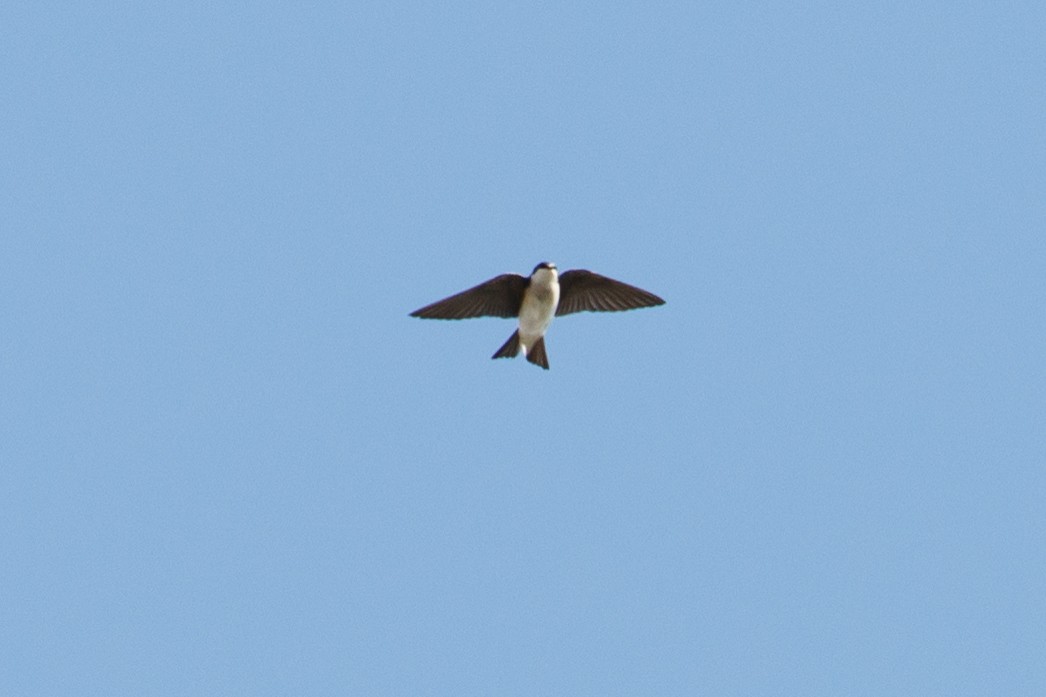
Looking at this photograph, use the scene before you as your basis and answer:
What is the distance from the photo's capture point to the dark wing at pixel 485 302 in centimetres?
2559

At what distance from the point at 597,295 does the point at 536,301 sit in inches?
37.9

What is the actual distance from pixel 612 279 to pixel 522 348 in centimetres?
129

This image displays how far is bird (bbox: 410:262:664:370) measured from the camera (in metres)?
25.6

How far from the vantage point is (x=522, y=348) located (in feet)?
85.5

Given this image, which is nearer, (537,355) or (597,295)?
(537,355)

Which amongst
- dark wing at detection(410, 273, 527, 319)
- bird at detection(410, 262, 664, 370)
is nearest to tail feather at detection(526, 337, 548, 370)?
bird at detection(410, 262, 664, 370)

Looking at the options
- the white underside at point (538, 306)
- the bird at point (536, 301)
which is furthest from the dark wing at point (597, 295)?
the white underside at point (538, 306)

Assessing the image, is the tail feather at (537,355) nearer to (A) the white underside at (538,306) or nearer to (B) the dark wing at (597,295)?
(A) the white underside at (538,306)

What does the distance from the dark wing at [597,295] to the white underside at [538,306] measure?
10.0 inches

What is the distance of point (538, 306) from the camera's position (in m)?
25.7

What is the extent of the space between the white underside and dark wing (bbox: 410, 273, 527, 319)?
14 cm

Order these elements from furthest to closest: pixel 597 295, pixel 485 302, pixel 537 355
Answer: pixel 597 295 < pixel 537 355 < pixel 485 302

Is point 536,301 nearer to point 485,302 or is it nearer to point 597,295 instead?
point 485,302

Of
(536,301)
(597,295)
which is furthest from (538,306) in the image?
(597,295)
